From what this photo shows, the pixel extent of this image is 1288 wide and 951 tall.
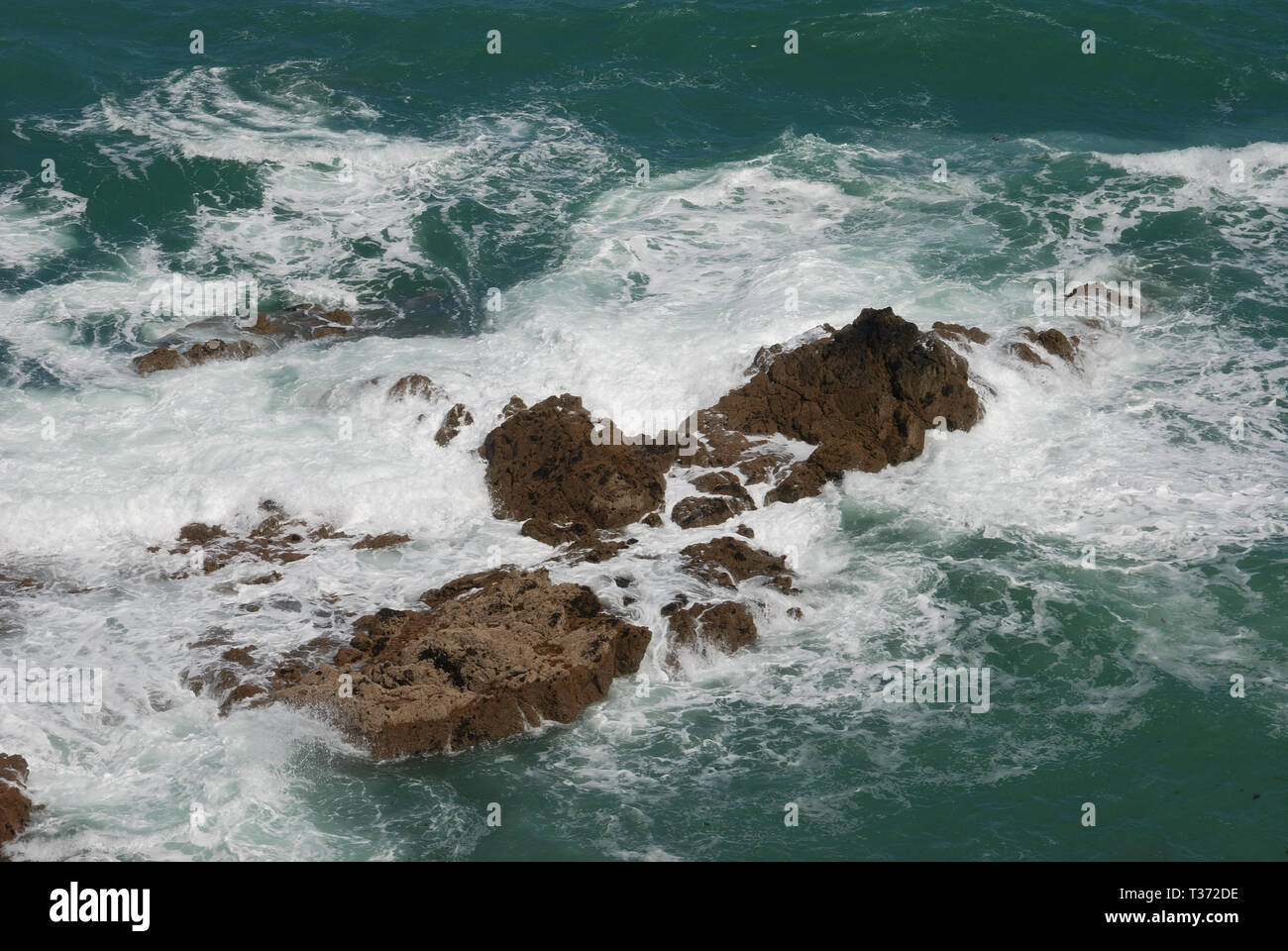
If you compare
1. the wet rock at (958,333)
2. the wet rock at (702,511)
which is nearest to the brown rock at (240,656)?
the wet rock at (702,511)

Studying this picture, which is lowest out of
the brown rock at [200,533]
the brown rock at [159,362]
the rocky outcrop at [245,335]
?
the brown rock at [200,533]

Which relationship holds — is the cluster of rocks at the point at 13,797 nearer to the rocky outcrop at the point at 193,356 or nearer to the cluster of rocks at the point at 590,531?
the cluster of rocks at the point at 590,531

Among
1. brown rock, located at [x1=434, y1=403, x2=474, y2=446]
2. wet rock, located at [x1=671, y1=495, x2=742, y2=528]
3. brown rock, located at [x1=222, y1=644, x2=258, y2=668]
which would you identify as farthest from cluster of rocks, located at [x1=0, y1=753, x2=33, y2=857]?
wet rock, located at [x1=671, y1=495, x2=742, y2=528]

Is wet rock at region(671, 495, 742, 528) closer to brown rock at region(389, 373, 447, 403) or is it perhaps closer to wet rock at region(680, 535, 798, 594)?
wet rock at region(680, 535, 798, 594)

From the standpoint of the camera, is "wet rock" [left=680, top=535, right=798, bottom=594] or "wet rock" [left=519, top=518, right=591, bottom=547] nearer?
"wet rock" [left=680, top=535, right=798, bottom=594]

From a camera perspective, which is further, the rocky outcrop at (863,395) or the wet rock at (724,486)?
the rocky outcrop at (863,395)
